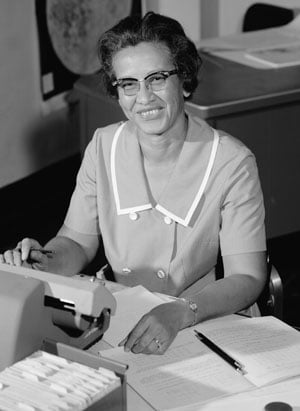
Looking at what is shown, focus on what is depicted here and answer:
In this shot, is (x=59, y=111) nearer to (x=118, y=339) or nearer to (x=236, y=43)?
(x=236, y=43)

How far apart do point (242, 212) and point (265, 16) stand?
317cm

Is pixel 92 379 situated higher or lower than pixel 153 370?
higher

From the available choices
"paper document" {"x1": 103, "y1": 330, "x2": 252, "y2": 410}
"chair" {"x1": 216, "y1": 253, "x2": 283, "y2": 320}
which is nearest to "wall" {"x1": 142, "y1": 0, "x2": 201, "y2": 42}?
"chair" {"x1": 216, "y1": 253, "x2": 283, "y2": 320}

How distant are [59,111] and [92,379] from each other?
12.4ft

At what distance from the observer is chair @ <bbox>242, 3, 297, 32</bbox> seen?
5.07 m

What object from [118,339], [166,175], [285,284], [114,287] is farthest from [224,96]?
[118,339]

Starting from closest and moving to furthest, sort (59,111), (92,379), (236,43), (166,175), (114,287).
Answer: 1. (92,379)
2. (114,287)
3. (166,175)
4. (236,43)
5. (59,111)

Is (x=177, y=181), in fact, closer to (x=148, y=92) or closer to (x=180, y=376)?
(x=148, y=92)

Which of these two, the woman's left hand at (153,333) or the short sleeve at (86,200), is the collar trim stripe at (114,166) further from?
the woman's left hand at (153,333)

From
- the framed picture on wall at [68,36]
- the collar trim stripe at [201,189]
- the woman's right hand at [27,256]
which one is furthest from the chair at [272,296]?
the framed picture on wall at [68,36]

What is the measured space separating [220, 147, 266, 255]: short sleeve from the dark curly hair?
0.89 ft

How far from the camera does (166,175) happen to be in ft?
7.70

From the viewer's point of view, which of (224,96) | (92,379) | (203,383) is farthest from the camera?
(224,96)

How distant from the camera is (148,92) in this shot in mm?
2203
